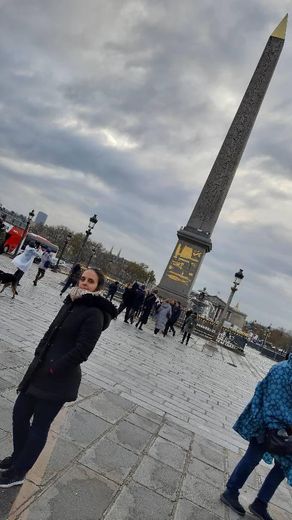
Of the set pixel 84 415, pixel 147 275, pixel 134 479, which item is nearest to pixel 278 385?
pixel 134 479

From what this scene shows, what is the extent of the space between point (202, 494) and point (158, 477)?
0.46 metres

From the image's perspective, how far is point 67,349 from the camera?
3.39 meters

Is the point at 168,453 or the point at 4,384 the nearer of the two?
the point at 168,453

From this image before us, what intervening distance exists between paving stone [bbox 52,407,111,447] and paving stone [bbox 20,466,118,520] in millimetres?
600

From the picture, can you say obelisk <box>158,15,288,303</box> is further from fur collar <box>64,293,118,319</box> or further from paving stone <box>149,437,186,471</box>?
fur collar <box>64,293,118,319</box>

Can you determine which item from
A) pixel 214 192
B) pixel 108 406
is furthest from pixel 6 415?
pixel 214 192

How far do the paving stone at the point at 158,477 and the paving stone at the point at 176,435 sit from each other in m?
0.97

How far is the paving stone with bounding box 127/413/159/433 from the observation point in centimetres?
579

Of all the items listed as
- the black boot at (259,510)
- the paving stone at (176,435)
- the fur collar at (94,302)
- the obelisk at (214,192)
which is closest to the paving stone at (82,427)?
the paving stone at (176,435)

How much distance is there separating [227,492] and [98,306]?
2473 millimetres

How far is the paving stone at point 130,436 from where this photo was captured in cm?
495

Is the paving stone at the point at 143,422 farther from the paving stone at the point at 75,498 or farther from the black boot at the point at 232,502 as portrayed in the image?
the paving stone at the point at 75,498

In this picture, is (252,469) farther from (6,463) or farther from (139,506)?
(6,463)

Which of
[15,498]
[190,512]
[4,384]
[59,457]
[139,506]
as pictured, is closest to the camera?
[15,498]
